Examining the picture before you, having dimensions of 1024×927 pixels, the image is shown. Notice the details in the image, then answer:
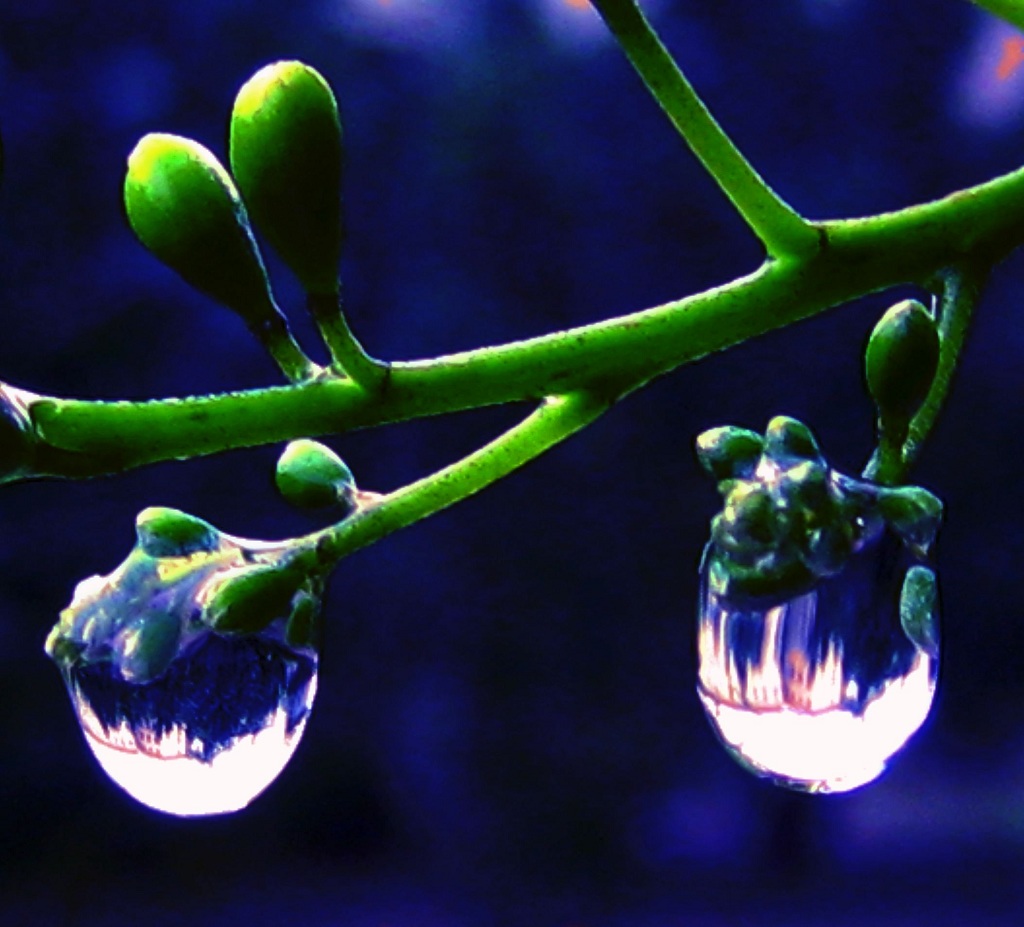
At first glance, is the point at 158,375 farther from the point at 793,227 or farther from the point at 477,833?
the point at 793,227

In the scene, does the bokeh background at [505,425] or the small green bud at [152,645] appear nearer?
the small green bud at [152,645]

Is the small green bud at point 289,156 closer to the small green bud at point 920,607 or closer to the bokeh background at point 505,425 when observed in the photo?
the small green bud at point 920,607

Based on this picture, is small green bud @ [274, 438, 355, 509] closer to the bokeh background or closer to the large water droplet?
the large water droplet

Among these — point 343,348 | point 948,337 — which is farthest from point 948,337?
point 343,348

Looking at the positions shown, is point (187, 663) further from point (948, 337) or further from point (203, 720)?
point (948, 337)

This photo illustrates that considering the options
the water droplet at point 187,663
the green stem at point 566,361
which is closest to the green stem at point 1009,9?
the green stem at point 566,361

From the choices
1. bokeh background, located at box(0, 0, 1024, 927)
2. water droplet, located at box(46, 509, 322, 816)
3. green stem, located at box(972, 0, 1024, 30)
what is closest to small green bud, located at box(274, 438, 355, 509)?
water droplet, located at box(46, 509, 322, 816)
